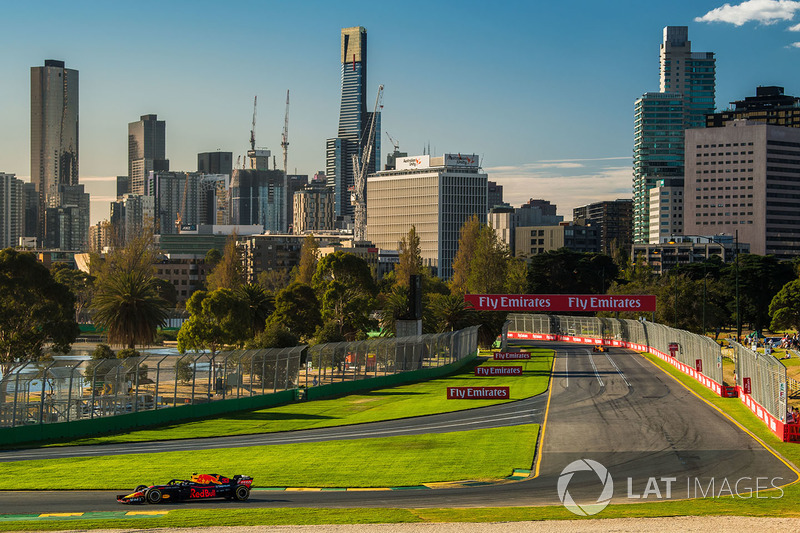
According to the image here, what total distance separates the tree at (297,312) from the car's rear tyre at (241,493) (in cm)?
7000

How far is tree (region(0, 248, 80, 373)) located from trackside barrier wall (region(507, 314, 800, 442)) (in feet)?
173

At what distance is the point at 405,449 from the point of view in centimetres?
4162

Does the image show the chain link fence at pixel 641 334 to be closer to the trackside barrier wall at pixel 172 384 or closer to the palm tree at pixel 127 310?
the trackside barrier wall at pixel 172 384

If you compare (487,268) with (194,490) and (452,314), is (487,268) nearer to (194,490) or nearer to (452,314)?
(452,314)

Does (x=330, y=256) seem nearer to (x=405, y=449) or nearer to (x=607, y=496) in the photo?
(x=405, y=449)

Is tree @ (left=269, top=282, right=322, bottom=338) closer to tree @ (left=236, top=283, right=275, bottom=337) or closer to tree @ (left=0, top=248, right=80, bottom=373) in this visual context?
tree @ (left=236, top=283, right=275, bottom=337)

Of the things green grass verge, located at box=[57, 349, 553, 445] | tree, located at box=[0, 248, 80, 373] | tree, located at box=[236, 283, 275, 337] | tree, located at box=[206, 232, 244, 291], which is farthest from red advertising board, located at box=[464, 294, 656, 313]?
tree, located at box=[206, 232, 244, 291]

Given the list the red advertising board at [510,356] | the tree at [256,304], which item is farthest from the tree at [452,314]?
the tree at [256,304]

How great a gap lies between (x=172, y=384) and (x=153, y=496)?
23.3 meters

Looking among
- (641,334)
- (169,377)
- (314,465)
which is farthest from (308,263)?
(314,465)

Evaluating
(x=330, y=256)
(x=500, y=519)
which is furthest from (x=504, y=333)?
(x=500, y=519)

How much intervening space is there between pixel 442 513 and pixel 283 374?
116ft

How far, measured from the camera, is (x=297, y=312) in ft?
338

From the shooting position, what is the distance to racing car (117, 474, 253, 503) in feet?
97.6
